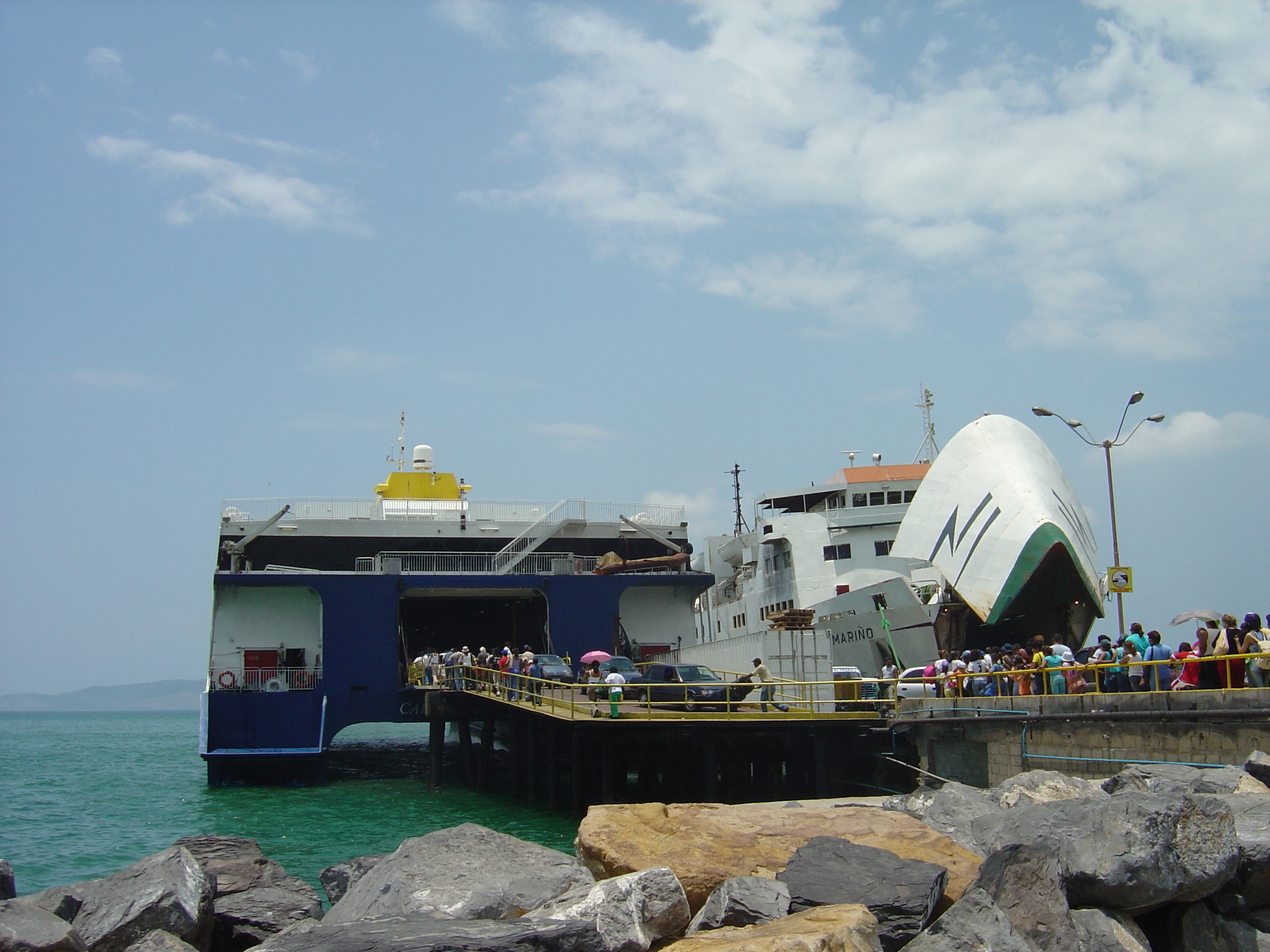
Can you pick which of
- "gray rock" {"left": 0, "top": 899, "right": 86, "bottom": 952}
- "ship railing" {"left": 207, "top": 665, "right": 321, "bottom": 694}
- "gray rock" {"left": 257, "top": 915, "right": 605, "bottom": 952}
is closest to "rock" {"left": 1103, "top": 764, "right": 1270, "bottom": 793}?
"gray rock" {"left": 257, "top": 915, "right": 605, "bottom": 952}

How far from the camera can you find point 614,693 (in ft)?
63.4

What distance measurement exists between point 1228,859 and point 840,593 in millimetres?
29470

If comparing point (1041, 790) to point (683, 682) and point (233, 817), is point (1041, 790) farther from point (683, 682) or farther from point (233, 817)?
point (233, 817)

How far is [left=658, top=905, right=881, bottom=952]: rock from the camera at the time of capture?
6906 mm

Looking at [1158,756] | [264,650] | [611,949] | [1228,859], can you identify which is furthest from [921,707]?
[264,650]

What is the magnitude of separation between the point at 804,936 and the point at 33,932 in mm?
5878

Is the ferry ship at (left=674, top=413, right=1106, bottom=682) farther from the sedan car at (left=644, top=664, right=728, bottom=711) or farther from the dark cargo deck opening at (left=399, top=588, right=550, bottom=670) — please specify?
the dark cargo deck opening at (left=399, top=588, right=550, bottom=670)

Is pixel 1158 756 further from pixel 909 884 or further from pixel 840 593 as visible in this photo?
pixel 840 593

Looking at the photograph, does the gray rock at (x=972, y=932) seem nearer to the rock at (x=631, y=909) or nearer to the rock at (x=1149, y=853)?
the rock at (x=1149, y=853)

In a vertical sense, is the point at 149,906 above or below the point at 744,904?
below

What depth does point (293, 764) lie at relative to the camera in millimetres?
27453

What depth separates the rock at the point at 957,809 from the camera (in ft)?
38.1

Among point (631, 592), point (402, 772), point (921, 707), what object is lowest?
point (402, 772)

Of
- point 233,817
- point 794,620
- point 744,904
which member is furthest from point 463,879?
point 794,620
